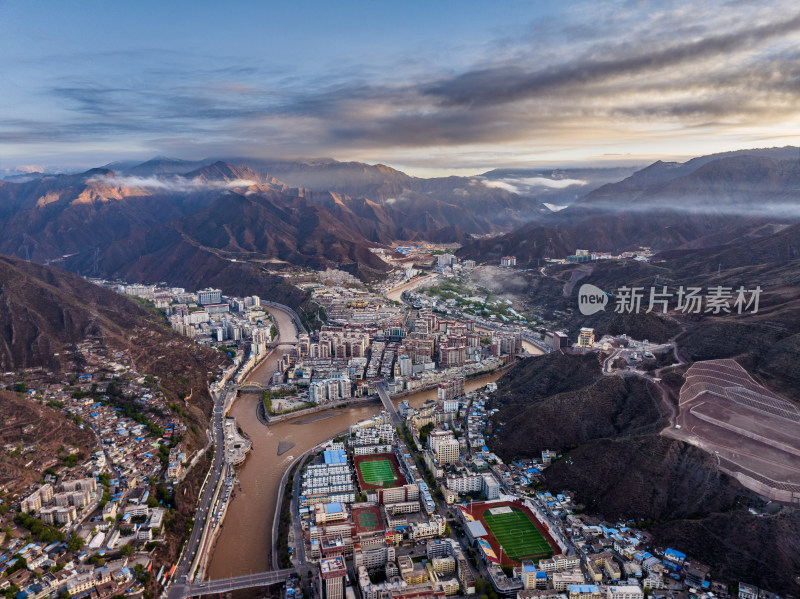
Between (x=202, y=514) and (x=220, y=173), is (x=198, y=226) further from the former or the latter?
(x=202, y=514)

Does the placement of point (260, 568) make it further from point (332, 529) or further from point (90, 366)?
point (90, 366)

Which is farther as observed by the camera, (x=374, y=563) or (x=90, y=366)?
(x=90, y=366)

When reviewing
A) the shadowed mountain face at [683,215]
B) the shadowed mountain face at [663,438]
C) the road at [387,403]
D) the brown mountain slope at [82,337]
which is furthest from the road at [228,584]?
the shadowed mountain face at [683,215]

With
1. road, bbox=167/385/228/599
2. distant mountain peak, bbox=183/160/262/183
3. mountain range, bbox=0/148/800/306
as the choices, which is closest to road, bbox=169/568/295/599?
road, bbox=167/385/228/599

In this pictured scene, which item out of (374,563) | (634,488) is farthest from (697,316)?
(374,563)

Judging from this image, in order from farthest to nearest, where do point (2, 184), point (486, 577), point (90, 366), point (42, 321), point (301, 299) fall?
point (2, 184) < point (301, 299) < point (42, 321) < point (90, 366) < point (486, 577)

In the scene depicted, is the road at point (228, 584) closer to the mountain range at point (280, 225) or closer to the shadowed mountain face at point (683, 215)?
the mountain range at point (280, 225)
